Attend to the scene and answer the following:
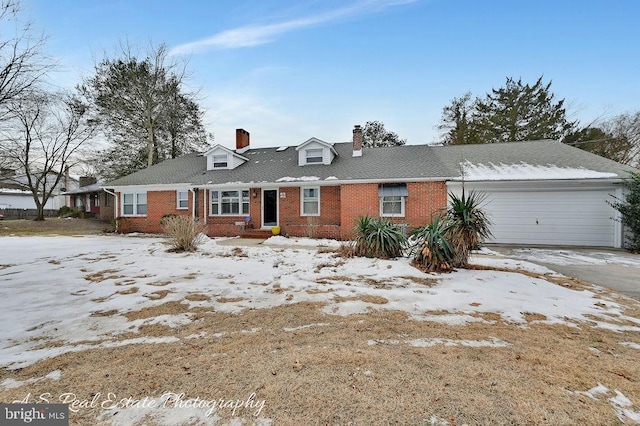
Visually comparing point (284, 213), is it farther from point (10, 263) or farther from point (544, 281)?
point (544, 281)

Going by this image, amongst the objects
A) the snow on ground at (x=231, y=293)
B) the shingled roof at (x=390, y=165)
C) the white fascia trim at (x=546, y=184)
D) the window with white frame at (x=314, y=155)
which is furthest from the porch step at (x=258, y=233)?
the white fascia trim at (x=546, y=184)

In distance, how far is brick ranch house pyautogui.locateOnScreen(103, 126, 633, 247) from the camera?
37.9 feet

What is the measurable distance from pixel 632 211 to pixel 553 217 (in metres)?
2.23

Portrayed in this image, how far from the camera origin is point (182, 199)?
53.0 feet

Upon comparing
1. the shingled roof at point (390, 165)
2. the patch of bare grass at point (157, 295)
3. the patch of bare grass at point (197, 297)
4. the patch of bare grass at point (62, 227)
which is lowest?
the patch of bare grass at point (197, 297)

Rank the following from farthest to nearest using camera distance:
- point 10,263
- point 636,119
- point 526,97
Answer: point 526,97 < point 636,119 < point 10,263

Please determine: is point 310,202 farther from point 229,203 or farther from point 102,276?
point 102,276

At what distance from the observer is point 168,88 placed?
22094 millimetres

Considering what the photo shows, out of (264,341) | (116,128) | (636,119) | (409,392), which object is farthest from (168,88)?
(636,119)

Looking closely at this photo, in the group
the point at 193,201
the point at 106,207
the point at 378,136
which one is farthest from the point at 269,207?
the point at 378,136

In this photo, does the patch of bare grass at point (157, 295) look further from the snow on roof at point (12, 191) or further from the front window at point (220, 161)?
the snow on roof at point (12, 191)

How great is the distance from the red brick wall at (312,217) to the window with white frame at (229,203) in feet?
7.10

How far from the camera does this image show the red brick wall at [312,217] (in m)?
13.8

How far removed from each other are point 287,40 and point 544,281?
1348 cm
